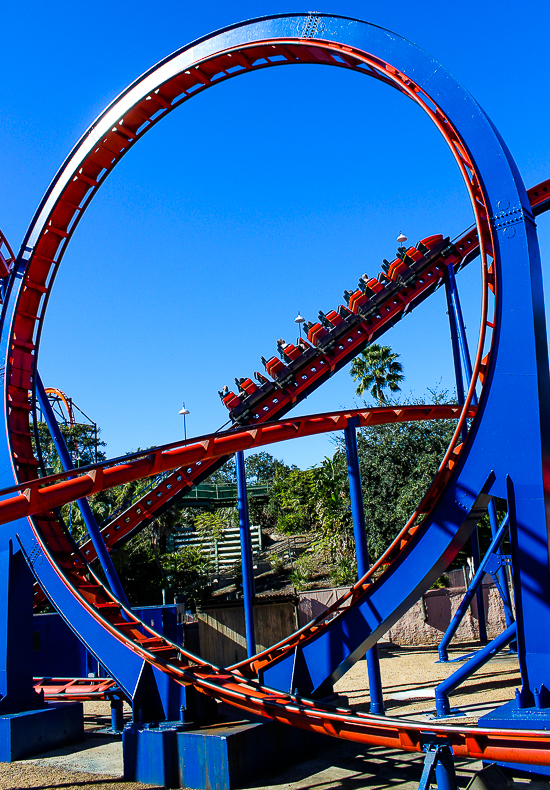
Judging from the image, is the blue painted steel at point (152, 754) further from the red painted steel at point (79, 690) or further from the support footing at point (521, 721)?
the support footing at point (521, 721)

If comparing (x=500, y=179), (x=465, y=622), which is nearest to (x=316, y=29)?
(x=500, y=179)

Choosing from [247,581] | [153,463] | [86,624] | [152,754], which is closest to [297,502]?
[247,581]

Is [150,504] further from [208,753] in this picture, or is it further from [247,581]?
[208,753]

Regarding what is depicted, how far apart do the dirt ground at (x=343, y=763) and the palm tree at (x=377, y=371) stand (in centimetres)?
1658

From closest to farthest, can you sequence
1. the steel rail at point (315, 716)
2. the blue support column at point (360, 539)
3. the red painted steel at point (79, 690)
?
the steel rail at point (315, 716)
the blue support column at point (360, 539)
the red painted steel at point (79, 690)

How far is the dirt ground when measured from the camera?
600 centimetres

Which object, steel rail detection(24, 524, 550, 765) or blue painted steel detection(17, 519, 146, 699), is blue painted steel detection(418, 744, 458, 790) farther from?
blue painted steel detection(17, 519, 146, 699)

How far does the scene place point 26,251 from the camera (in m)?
9.65

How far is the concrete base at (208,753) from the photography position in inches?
238

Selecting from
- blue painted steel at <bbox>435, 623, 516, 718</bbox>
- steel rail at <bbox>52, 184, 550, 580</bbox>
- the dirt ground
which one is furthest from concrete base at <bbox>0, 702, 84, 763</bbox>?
steel rail at <bbox>52, 184, 550, 580</bbox>

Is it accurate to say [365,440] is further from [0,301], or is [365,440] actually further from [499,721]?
[499,721]

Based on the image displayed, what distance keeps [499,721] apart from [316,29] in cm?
698

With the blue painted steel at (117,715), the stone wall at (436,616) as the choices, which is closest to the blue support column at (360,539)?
the blue painted steel at (117,715)

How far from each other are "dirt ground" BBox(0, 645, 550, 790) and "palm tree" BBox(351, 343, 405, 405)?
16.6m
